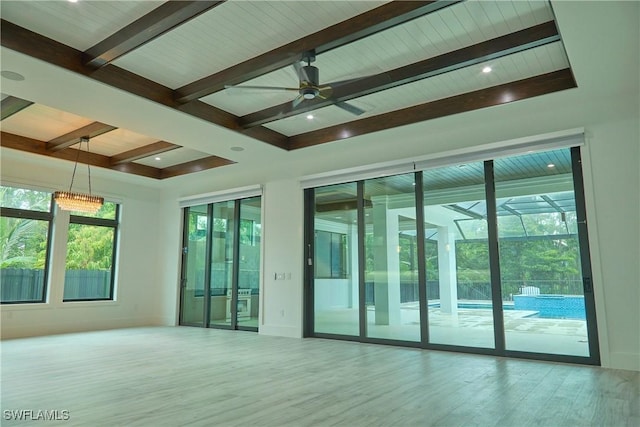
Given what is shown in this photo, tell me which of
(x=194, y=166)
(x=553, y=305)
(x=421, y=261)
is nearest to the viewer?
(x=553, y=305)

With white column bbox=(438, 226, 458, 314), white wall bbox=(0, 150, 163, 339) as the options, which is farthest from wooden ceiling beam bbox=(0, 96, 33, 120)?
white column bbox=(438, 226, 458, 314)

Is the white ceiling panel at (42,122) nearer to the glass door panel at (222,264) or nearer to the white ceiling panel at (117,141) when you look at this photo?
the white ceiling panel at (117,141)

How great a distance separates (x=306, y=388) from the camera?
3799 mm

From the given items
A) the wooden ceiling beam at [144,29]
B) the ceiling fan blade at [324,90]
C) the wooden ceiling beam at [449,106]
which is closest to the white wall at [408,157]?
the wooden ceiling beam at [449,106]

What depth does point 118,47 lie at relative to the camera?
154 inches

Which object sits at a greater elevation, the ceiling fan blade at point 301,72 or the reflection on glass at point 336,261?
the ceiling fan blade at point 301,72

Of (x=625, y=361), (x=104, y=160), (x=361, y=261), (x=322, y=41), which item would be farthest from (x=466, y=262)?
(x=104, y=160)

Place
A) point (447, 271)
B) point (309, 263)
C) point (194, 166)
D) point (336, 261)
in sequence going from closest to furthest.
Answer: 1. point (447, 271)
2. point (336, 261)
3. point (309, 263)
4. point (194, 166)

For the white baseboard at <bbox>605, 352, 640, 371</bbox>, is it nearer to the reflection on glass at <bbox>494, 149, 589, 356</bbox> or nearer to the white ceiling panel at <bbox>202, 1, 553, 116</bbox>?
the reflection on glass at <bbox>494, 149, 589, 356</bbox>

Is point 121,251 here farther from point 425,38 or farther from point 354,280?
point 425,38

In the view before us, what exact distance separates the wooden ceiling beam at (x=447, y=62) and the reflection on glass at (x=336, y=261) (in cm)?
212

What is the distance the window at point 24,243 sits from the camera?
23.7 ft

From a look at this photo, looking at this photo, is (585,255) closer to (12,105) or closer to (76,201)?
(76,201)

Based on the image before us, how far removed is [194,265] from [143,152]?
8.82 ft
